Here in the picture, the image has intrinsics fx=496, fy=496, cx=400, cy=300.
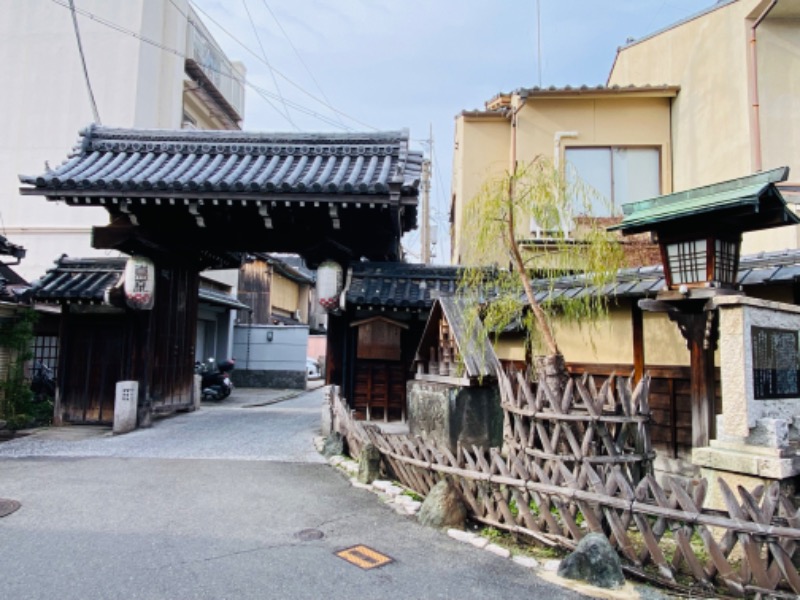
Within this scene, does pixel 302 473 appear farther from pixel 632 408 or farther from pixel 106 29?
pixel 106 29

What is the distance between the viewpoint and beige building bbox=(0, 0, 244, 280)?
19094 millimetres

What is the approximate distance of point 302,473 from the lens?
324 inches

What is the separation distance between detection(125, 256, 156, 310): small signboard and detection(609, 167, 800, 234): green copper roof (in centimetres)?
995

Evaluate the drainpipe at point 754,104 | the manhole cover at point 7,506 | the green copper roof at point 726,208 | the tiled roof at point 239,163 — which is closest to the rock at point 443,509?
the green copper roof at point 726,208

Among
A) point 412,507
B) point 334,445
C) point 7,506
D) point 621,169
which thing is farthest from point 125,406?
point 621,169

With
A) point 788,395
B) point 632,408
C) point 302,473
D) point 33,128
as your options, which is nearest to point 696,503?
point 632,408

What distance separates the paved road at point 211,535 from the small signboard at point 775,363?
3066 millimetres

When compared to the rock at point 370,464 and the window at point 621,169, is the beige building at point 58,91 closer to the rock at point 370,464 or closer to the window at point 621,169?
the rock at point 370,464

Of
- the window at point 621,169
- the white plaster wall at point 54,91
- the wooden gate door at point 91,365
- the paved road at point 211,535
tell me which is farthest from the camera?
the white plaster wall at point 54,91

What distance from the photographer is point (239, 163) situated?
12062 mm

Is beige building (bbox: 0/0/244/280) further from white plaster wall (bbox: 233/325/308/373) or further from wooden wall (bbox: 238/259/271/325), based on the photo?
wooden wall (bbox: 238/259/271/325)

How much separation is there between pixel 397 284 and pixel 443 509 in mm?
6092

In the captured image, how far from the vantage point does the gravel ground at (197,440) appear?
31.3 ft

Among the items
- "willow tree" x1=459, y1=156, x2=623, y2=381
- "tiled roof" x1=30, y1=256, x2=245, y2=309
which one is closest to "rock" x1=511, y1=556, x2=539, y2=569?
"willow tree" x1=459, y1=156, x2=623, y2=381
